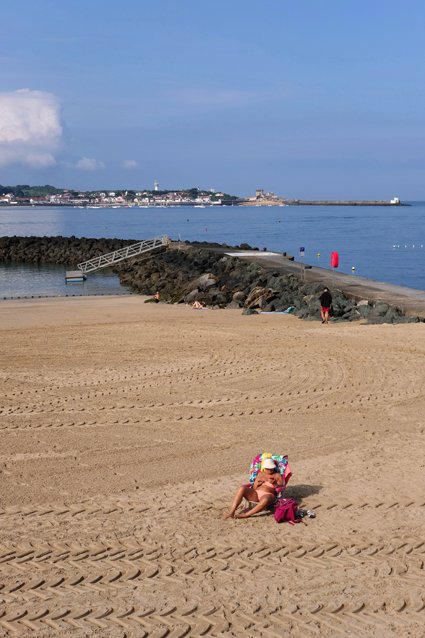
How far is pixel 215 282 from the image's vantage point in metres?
27.8

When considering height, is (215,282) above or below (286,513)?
above

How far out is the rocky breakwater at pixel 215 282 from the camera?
20.3 meters

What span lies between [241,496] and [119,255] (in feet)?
121

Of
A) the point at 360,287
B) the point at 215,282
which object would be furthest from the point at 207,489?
the point at 215,282

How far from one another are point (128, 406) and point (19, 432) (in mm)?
1708

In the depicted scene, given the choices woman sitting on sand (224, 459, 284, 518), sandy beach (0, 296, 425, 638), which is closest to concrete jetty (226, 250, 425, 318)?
sandy beach (0, 296, 425, 638)

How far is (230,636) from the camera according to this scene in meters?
4.98

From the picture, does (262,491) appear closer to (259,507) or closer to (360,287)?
(259,507)

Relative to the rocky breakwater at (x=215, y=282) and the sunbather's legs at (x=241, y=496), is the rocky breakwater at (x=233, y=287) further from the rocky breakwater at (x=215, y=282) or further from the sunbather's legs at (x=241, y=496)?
the sunbather's legs at (x=241, y=496)

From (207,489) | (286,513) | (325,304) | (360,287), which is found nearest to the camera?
(286,513)

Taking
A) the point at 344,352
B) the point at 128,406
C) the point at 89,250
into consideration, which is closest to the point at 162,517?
the point at 128,406

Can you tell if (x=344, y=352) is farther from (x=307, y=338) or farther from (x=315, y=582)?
(x=315, y=582)

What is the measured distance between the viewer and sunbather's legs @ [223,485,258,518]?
22.8 feet

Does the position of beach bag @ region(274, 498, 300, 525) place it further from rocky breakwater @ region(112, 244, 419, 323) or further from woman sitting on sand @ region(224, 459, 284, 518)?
rocky breakwater @ region(112, 244, 419, 323)
